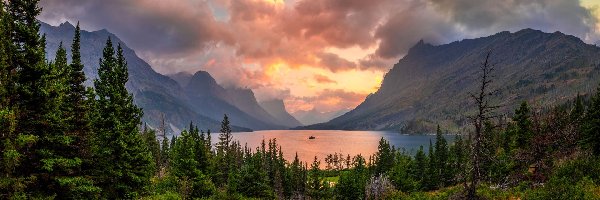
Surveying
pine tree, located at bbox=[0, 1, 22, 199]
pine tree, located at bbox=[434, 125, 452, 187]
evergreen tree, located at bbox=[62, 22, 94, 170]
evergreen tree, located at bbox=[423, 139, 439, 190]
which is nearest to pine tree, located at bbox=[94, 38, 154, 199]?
evergreen tree, located at bbox=[62, 22, 94, 170]

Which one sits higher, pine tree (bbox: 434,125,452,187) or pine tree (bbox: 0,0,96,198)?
pine tree (bbox: 0,0,96,198)

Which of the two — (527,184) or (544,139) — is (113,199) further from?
(544,139)

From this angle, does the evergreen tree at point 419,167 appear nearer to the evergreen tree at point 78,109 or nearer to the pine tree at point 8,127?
the evergreen tree at point 78,109

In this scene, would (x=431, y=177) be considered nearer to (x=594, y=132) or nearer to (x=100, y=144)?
(x=594, y=132)

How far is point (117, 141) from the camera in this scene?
33.8 m

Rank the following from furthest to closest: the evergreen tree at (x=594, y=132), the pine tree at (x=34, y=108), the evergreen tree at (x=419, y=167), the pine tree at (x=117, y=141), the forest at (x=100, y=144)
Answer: the evergreen tree at (x=419, y=167)
the evergreen tree at (x=594, y=132)
the pine tree at (x=117, y=141)
the pine tree at (x=34, y=108)
the forest at (x=100, y=144)

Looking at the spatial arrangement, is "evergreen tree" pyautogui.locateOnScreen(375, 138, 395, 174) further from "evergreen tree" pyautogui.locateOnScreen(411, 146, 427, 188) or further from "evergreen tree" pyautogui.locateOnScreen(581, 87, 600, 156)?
"evergreen tree" pyautogui.locateOnScreen(581, 87, 600, 156)

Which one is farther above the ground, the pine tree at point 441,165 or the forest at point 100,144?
the forest at point 100,144

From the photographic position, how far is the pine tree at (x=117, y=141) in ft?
110

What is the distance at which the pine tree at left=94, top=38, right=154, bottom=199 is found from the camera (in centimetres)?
3353

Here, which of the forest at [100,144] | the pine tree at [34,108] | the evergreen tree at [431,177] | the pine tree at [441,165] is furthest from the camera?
the evergreen tree at [431,177]

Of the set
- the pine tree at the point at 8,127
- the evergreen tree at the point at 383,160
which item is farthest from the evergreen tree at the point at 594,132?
the evergreen tree at the point at 383,160

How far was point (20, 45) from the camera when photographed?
23422mm

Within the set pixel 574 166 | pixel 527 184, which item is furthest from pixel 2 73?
pixel 574 166
